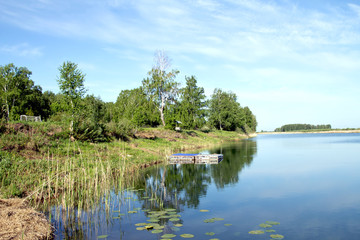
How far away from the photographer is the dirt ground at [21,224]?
10.0m

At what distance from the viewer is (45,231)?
11094 millimetres

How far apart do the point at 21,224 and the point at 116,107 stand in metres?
75.2

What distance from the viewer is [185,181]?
24.4m

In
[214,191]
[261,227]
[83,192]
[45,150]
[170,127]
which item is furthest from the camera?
[170,127]

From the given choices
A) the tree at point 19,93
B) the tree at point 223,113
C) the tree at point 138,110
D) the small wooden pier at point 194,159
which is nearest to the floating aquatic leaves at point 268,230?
the small wooden pier at point 194,159

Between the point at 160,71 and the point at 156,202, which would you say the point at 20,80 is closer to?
the point at 160,71

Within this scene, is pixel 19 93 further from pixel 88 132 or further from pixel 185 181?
pixel 185 181

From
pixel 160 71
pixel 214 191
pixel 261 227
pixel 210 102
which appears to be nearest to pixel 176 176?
pixel 214 191

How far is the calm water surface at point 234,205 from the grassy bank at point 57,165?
5.54ft

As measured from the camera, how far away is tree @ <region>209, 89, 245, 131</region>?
111625 mm

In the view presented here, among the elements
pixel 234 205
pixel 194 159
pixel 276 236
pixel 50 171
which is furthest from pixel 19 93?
pixel 276 236

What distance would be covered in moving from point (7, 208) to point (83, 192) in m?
5.36

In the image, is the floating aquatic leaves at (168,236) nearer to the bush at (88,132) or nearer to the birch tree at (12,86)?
the bush at (88,132)

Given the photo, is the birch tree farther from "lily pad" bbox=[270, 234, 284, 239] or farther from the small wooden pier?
"lily pad" bbox=[270, 234, 284, 239]
